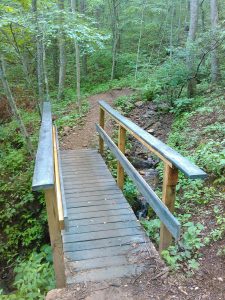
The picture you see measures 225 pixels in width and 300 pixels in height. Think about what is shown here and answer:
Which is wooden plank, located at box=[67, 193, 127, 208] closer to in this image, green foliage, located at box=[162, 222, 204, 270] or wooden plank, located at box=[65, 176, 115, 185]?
wooden plank, located at box=[65, 176, 115, 185]

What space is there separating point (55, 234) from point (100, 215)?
1670 millimetres

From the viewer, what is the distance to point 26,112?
12.6 m

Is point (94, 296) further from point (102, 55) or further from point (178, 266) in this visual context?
point (102, 55)

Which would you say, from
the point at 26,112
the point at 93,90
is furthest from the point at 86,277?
the point at 93,90

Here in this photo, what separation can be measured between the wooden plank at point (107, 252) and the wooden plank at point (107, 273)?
23 centimetres

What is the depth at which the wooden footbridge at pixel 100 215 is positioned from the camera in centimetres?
285

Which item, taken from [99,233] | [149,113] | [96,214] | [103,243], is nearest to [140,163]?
[96,214]

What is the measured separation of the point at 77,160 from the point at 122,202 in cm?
240

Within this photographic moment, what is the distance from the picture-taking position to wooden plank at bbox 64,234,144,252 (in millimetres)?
3732

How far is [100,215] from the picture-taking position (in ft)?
14.7

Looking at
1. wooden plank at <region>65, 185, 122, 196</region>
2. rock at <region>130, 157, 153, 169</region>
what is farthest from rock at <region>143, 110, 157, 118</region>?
wooden plank at <region>65, 185, 122, 196</region>

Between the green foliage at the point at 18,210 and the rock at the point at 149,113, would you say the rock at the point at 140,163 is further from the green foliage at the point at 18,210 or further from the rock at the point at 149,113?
the rock at the point at 149,113

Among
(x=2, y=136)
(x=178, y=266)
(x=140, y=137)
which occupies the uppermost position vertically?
(x=140, y=137)

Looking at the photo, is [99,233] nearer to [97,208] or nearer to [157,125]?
[97,208]
